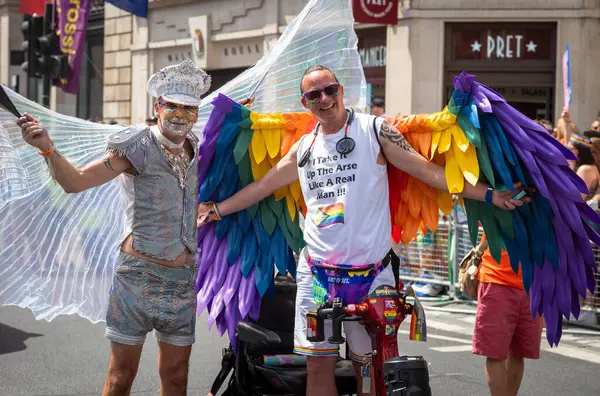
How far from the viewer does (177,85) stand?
16.6 feet

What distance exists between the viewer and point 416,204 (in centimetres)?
548

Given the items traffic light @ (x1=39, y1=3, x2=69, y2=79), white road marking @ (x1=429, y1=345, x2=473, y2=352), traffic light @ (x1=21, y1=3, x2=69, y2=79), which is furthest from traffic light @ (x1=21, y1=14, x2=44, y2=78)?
white road marking @ (x1=429, y1=345, x2=473, y2=352)

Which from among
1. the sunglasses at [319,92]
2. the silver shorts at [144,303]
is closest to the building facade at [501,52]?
the sunglasses at [319,92]

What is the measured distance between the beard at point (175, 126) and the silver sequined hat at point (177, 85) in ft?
0.30

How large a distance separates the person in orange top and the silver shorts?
71.6 inches

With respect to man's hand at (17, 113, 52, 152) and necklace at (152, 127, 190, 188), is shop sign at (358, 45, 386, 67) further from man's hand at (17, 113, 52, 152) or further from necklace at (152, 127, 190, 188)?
man's hand at (17, 113, 52, 152)

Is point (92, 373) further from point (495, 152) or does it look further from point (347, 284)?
point (495, 152)

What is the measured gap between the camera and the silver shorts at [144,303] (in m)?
5.00

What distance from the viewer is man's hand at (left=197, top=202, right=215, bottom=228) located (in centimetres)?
568

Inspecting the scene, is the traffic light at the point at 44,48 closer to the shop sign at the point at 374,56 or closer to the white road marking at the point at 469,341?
the shop sign at the point at 374,56

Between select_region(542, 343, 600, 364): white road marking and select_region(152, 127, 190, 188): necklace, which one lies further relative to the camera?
select_region(542, 343, 600, 364): white road marking

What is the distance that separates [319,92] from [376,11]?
13.5 m

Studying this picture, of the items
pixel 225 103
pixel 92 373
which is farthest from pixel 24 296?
pixel 92 373

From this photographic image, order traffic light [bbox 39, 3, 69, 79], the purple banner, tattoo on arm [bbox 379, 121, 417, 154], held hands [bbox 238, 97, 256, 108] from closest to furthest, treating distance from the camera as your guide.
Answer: tattoo on arm [bbox 379, 121, 417, 154], held hands [bbox 238, 97, 256, 108], traffic light [bbox 39, 3, 69, 79], the purple banner
